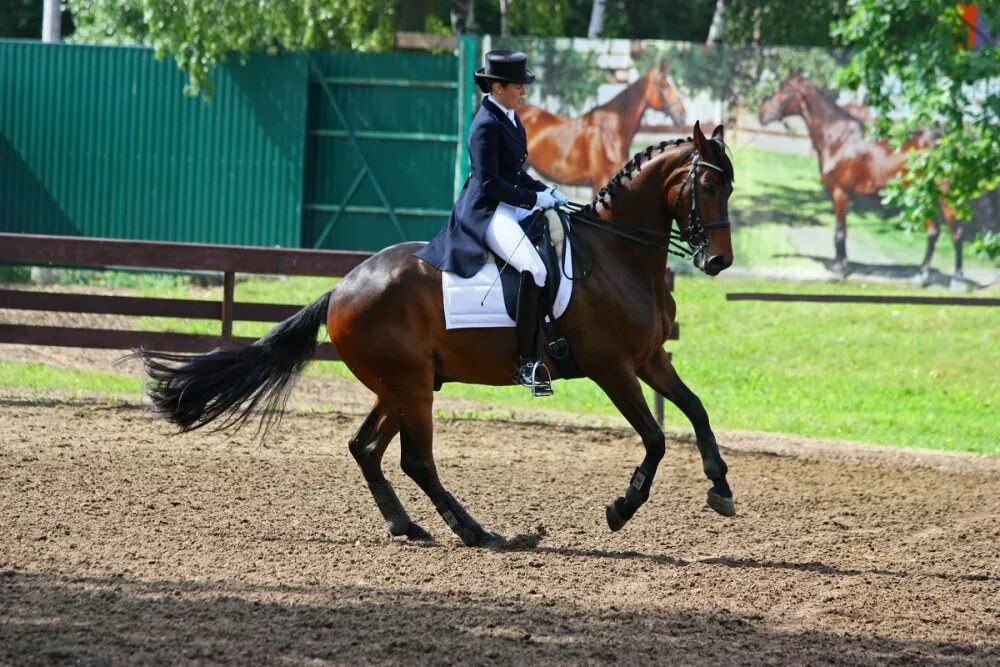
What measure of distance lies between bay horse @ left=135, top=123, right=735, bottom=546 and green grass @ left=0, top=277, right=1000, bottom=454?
15.5 feet

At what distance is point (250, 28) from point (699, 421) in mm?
13277

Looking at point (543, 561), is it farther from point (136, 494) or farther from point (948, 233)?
point (948, 233)

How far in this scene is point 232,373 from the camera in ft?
24.8

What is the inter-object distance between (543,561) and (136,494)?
271cm

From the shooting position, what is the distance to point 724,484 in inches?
283

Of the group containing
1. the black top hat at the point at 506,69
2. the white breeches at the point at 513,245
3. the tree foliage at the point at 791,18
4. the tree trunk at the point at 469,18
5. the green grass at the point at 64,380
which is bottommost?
the green grass at the point at 64,380

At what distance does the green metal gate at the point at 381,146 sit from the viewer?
18906 millimetres

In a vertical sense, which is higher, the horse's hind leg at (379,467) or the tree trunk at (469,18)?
the tree trunk at (469,18)

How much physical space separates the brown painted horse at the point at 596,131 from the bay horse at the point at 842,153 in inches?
57.3

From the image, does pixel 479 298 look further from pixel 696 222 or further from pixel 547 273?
pixel 696 222

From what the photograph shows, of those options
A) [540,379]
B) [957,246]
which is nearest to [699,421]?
[540,379]

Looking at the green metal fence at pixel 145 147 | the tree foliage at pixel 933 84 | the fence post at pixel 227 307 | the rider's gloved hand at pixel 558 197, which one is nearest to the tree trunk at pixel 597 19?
the green metal fence at pixel 145 147

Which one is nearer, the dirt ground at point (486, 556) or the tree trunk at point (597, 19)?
the dirt ground at point (486, 556)

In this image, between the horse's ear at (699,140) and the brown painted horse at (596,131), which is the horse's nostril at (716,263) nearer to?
the horse's ear at (699,140)
